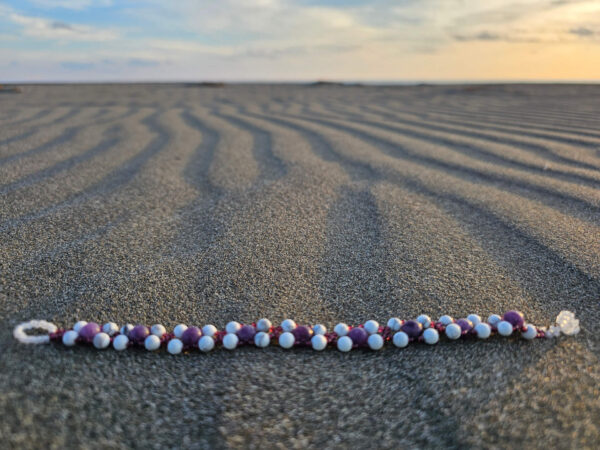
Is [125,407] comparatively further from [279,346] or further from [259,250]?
[259,250]

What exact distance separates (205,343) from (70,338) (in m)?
0.32

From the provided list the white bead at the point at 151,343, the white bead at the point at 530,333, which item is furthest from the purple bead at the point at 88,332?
the white bead at the point at 530,333

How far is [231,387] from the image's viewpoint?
98cm

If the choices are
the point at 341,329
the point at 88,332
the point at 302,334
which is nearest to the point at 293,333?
the point at 302,334

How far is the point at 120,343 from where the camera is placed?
3.54 ft

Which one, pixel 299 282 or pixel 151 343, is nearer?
pixel 151 343

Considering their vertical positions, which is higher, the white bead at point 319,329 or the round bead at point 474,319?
the round bead at point 474,319

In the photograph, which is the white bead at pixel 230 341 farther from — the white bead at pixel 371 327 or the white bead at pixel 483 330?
the white bead at pixel 483 330

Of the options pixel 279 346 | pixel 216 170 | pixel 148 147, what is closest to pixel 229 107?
pixel 148 147

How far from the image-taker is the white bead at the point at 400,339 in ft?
3.66

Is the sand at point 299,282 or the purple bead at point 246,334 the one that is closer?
the sand at point 299,282

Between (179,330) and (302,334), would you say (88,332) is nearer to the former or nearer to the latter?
(179,330)

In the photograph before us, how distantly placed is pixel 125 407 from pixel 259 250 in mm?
740

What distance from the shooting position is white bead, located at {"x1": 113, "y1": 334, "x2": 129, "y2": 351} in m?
1.08
